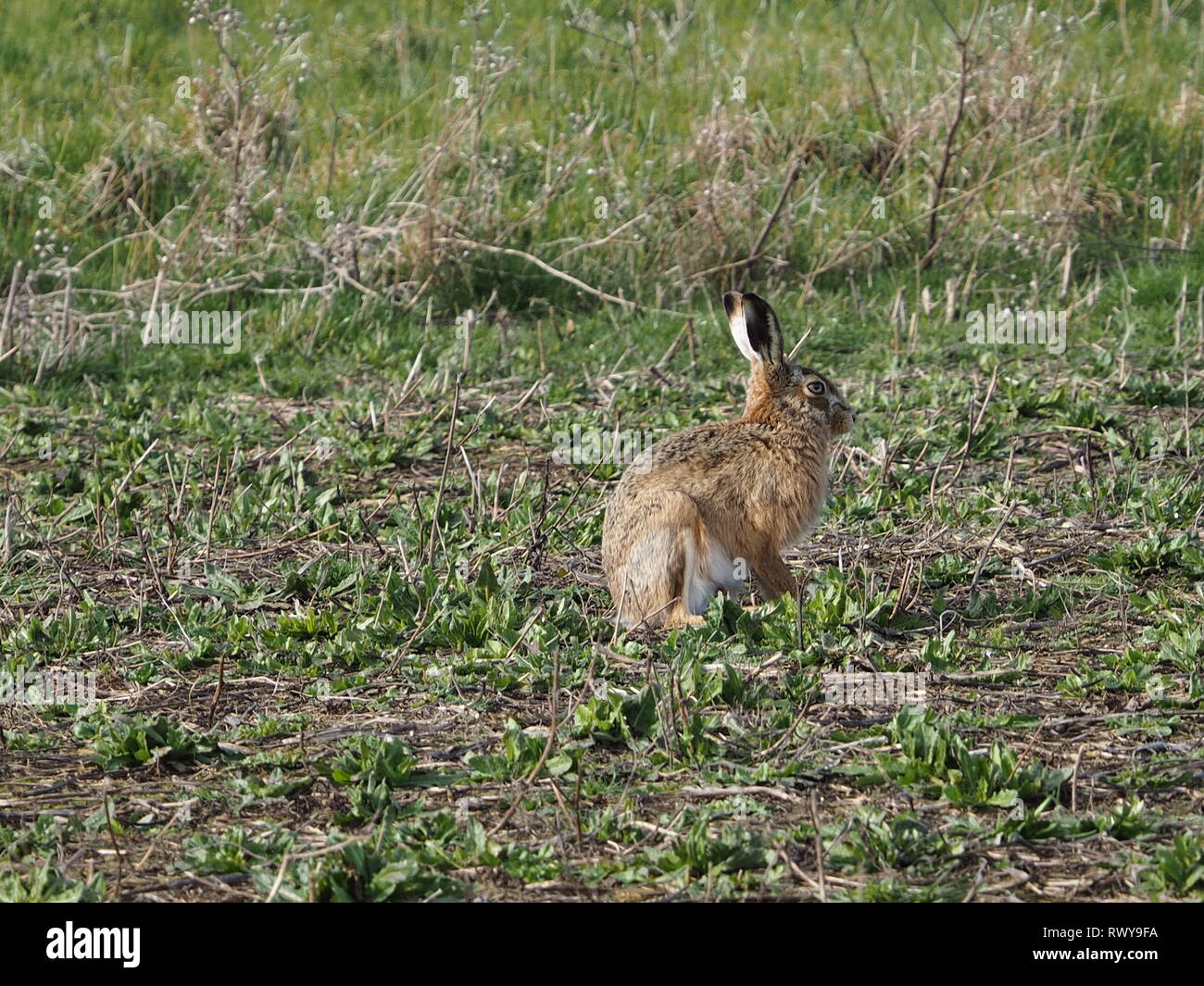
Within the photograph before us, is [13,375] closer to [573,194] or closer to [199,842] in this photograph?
[573,194]

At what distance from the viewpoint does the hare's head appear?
6598 millimetres

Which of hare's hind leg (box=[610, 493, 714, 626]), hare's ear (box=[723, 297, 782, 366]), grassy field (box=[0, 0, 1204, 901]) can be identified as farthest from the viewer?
hare's ear (box=[723, 297, 782, 366])

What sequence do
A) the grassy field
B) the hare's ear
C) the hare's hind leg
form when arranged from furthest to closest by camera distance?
1. the hare's ear
2. the hare's hind leg
3. the grassy field

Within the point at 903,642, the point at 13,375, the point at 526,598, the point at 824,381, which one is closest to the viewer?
the point at 903,642

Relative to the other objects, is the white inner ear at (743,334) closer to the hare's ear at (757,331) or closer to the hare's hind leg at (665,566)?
the hare's ear at (757,331)

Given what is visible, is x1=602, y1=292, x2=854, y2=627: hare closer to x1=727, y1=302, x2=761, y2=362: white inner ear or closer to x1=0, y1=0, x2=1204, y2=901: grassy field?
x1=727, y1=302, x2=761, y2=362: white inner ear

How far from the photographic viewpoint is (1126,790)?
4.51m

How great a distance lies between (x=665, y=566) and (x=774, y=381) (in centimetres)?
116

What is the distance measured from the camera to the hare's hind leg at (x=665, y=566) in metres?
5.85

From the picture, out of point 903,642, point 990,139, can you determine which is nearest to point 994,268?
point 990,139

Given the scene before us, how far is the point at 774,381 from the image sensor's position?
665cm

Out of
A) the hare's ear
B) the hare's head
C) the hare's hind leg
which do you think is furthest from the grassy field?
the hare's ear

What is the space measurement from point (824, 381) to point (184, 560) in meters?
2.66

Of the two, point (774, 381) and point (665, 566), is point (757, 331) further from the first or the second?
point (665, 566)
